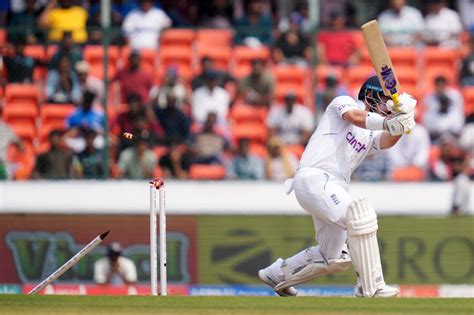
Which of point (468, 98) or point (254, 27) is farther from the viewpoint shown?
point (254, 27)

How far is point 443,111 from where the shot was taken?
15656 millimetres

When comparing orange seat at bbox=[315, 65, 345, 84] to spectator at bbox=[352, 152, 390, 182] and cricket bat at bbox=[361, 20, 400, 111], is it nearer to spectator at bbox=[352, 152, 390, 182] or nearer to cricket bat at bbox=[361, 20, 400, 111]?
spectator at bbox=[352, 152, 390, 182]

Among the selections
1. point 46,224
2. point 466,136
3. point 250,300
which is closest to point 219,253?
point 46,224

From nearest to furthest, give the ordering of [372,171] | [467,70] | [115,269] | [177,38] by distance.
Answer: [115,269], [372,171], [467,70], [177,38]

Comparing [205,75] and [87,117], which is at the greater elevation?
[205,75]

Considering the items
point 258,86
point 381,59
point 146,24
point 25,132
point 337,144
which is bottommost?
point 25,132

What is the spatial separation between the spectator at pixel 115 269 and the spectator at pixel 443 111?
3.69 metres

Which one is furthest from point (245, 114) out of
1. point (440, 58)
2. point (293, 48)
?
point (440, 58)

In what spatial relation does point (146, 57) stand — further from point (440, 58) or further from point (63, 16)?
point (440, 58)

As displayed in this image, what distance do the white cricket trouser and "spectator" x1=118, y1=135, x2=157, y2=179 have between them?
5.27 metres

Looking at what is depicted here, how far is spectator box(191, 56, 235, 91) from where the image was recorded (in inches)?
628

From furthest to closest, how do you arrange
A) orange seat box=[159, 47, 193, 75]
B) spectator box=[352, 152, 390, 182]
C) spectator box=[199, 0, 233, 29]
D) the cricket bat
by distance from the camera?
spectator box=[199, 0, 233, 29], orange seat box=[159, 47, 193, 75], spectator box=[352, 152, 390, 182], the cricket bat

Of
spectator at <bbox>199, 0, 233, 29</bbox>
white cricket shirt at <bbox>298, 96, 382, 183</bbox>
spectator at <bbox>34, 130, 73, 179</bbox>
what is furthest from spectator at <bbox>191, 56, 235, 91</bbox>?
white cricket shirt at <bbox>298, 96, 382, 183</bbox>

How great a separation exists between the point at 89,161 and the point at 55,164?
372 millimetres
